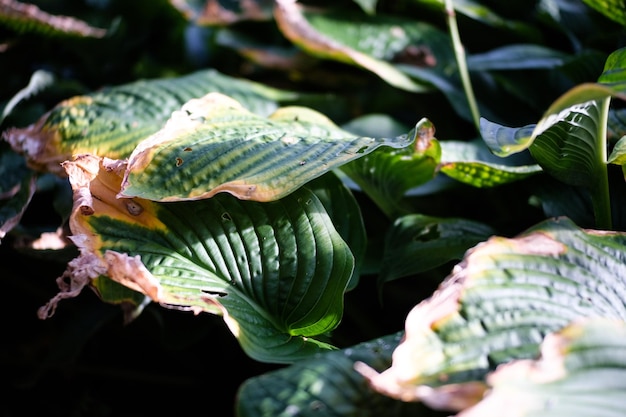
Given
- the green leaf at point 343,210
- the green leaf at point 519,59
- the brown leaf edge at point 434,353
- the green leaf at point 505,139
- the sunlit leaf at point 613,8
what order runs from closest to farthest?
the brown leaf edge at point 434,353, the green leaf at point 505,139, the green leaf at point 343,210, the sunlit leaf at point 613,8, the green leaf at point 519,59

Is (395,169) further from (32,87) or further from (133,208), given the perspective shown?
(32,87)

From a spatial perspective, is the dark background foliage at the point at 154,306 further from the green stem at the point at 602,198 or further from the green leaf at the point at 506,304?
the green leaf at the point at 506,304

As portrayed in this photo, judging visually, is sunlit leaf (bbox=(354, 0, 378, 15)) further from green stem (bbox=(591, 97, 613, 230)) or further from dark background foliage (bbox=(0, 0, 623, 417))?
green stem (bbox=(591, 97, 613, 230))

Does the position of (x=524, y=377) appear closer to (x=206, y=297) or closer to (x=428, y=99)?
(x=206, y=297)

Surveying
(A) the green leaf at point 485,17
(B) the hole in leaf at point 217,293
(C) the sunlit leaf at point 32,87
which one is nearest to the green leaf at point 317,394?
(B) the hole in leaf at point 217,293

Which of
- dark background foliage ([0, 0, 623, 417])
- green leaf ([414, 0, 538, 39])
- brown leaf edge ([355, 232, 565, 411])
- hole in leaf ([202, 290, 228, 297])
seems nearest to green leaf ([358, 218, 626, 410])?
brown leaf edge ([355, 232, 565, 411])

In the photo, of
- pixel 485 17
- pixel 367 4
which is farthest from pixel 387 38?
pixel 485 17
